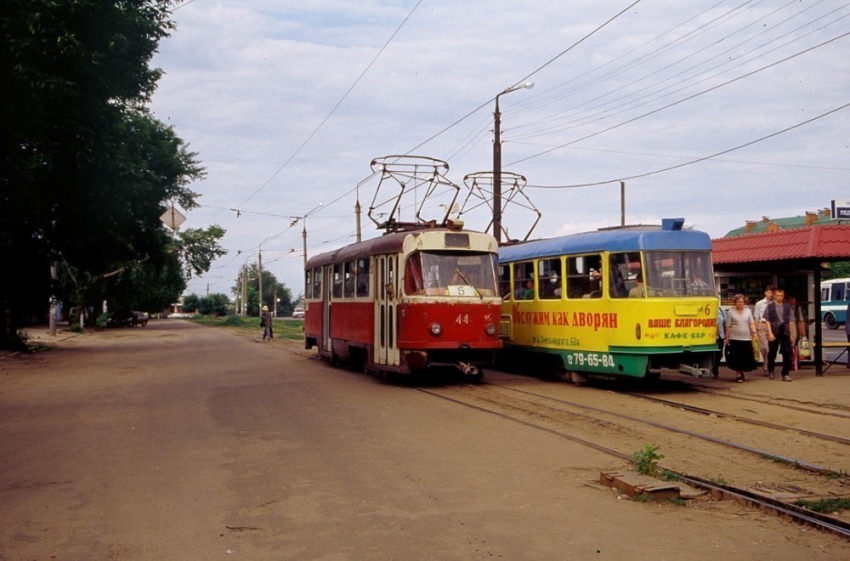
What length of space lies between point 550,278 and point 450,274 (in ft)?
7.45

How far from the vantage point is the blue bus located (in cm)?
4100

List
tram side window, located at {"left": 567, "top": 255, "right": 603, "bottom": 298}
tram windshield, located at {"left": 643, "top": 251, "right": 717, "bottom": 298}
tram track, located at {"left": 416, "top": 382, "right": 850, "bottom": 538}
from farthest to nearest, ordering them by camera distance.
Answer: tram side window, located at {"left": 567, "top": 255, "right": 603, "bottom": 298} < tram windshield, located at {"left": 643, "top": 251, "right": 717, "bottom": 298} < tram track, located at {"left": 416, "top": 382, "right": 850, "bottom": 538}

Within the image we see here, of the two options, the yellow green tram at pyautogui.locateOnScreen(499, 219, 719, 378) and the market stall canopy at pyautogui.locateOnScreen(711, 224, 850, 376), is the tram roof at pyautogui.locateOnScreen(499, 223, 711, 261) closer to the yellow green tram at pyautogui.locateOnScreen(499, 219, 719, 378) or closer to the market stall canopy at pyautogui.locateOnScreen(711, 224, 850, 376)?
the yellow green tram at pyautogui.locateOnScreen(499, 219, 719, 378)

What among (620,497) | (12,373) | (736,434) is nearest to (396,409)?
(736,434)

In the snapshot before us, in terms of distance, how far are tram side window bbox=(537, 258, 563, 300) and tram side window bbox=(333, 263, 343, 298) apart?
5.28 meters

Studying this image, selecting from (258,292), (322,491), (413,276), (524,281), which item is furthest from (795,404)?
(258,292)

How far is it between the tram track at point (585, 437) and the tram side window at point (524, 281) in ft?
7.76

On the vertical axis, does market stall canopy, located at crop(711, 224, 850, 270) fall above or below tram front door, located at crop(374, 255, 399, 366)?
above

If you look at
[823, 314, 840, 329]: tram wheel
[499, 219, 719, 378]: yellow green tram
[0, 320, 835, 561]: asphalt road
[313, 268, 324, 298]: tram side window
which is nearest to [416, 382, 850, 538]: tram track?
[0, 320, 835, 561]: asphalt road

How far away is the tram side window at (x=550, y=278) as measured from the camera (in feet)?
54.8

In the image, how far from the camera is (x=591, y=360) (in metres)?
15.5

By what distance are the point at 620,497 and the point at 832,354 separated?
711 inches

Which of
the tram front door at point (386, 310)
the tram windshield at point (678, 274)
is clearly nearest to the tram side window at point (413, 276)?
the tram front door at point (386, 310)

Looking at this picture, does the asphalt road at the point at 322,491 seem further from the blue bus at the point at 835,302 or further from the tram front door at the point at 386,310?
the blue bus at the point at 835,302
